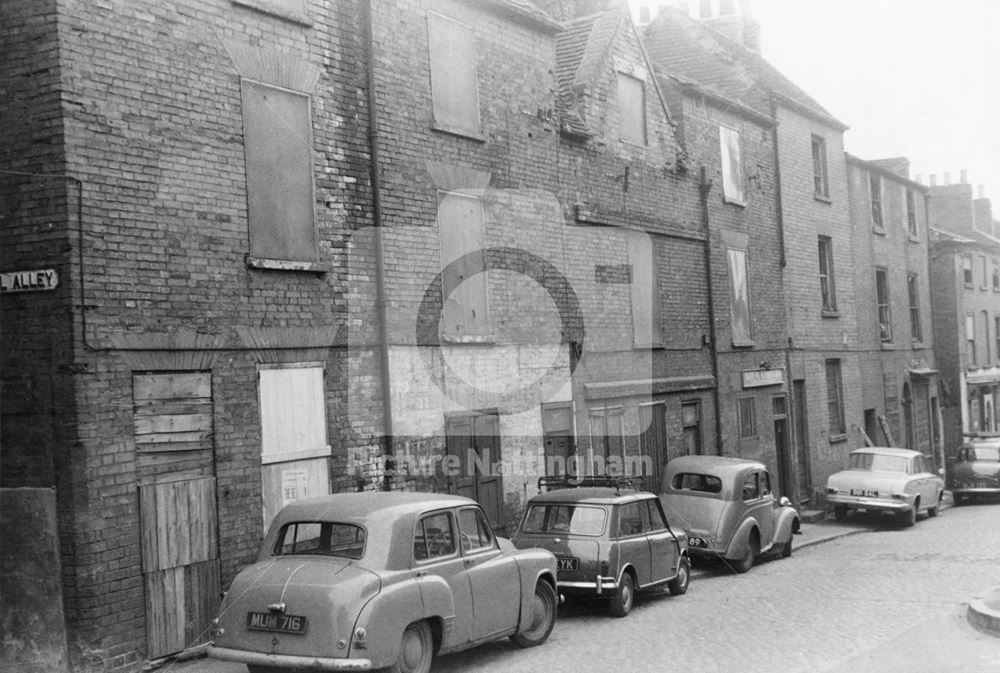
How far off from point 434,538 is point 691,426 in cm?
1210

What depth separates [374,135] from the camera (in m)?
12.6

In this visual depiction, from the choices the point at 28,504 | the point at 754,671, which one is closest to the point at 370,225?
the point at 28,504

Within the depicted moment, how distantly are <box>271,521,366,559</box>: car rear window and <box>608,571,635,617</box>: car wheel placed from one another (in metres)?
4.26

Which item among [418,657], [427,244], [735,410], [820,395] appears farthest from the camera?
[820,395]

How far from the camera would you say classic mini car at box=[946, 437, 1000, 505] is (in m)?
26.5

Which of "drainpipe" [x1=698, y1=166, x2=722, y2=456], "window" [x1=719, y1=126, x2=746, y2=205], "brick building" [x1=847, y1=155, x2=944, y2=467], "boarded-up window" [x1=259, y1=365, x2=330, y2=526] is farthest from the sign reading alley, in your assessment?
"brick building" [x1=847, y1=155, x2=944, y2=467]

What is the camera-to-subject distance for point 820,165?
88.3 feet

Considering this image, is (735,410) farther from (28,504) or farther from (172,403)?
(28,504)

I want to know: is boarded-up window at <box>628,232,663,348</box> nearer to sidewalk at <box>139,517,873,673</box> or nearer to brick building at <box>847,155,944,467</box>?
sidewalk at <box>139,517,873,673</box>

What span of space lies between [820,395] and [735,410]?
5038mm

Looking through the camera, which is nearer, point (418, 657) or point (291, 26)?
point (418, 657)

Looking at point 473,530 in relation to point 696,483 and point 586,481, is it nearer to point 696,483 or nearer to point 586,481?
point 586,481

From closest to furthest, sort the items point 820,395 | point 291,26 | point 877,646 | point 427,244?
point 877,646 < point 291,26 < point 427,244 < point 820,395

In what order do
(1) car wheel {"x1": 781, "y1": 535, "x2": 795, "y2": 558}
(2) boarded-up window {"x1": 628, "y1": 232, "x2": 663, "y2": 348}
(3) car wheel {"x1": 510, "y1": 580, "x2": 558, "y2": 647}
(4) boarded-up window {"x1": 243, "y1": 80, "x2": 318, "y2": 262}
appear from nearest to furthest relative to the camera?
(3) car wheel {"x1": 510, "y1": 580, "x2": 558, "y2": 647} → (4) boarded-up window {"x1": 243, "y1": 80, "x2": 318, "y2": 262} → (1) car wheel {"x1": 781, "y1": 535, "x2": 795, "y2": 558} → (2) boarded-up window {"x1": 628, "y1": 232, "x2": 663, "y2": 348}
